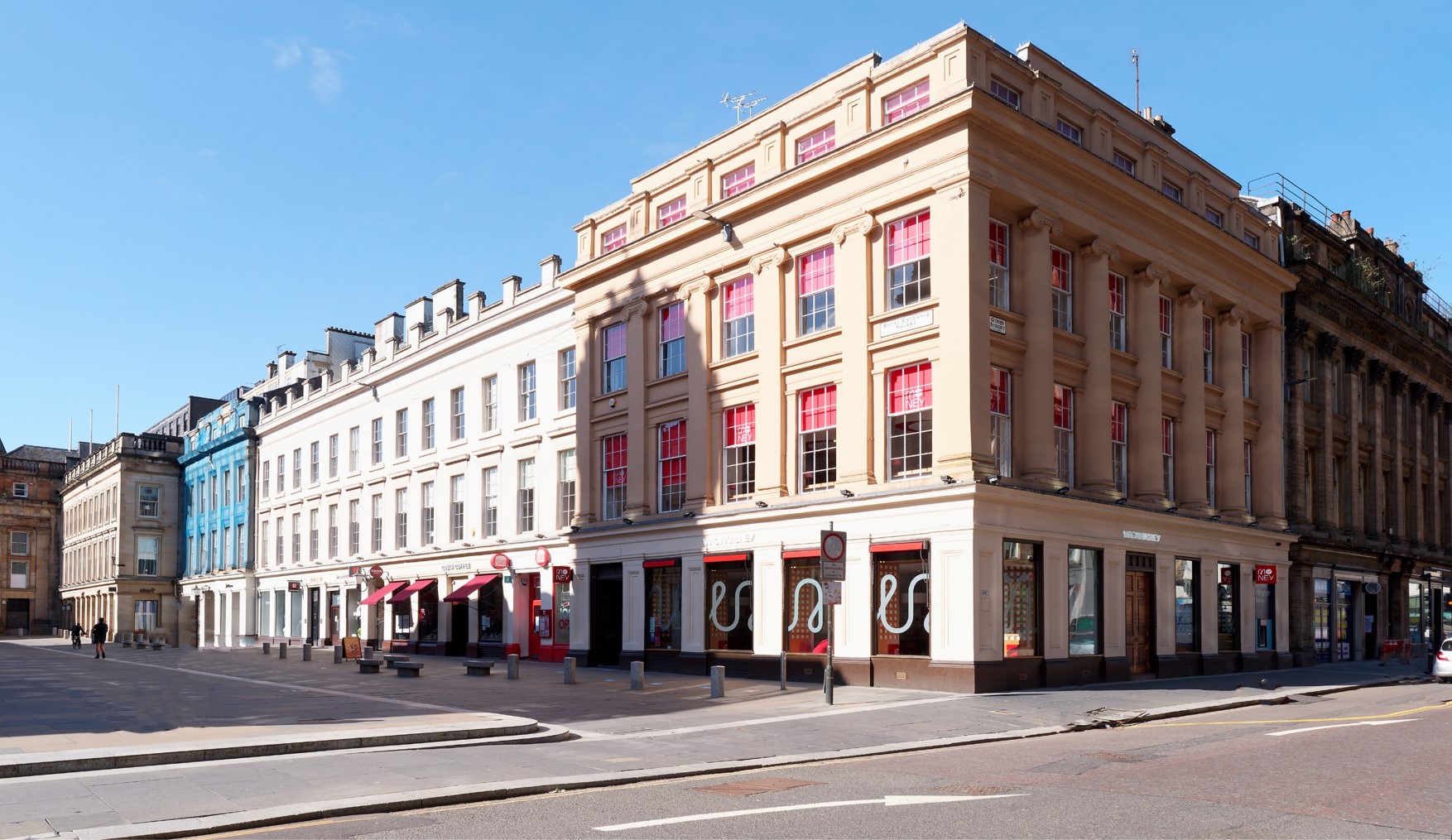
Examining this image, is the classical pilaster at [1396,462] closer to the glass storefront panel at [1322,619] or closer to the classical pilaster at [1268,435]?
the glass storefront panel at [1322,619]

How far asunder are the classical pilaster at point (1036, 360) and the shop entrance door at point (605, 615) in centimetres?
1436

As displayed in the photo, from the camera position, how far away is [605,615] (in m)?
38.1

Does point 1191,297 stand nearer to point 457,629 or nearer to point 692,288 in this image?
point 692,288

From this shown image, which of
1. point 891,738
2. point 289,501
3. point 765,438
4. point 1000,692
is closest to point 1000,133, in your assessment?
point 765,438

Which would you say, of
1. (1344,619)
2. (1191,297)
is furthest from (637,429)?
(1344,619)

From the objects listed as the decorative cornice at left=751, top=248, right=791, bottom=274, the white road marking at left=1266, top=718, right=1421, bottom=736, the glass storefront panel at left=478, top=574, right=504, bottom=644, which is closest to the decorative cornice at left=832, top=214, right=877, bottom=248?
the decorative cornice at left=751, top=248, right=791, bottom=274

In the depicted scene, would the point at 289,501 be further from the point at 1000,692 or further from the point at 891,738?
the point at 891,738

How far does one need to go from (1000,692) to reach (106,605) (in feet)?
257

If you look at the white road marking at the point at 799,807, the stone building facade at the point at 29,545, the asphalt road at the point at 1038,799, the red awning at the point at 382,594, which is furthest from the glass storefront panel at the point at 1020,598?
the stone building facade at the point at 29,545

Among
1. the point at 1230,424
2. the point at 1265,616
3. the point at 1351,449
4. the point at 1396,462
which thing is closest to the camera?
the point at 1230,424

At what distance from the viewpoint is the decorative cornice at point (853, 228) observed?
2919 cm

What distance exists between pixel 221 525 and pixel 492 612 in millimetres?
37358

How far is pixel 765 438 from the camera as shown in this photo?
31812 mm

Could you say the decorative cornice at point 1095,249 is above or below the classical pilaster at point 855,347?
above
